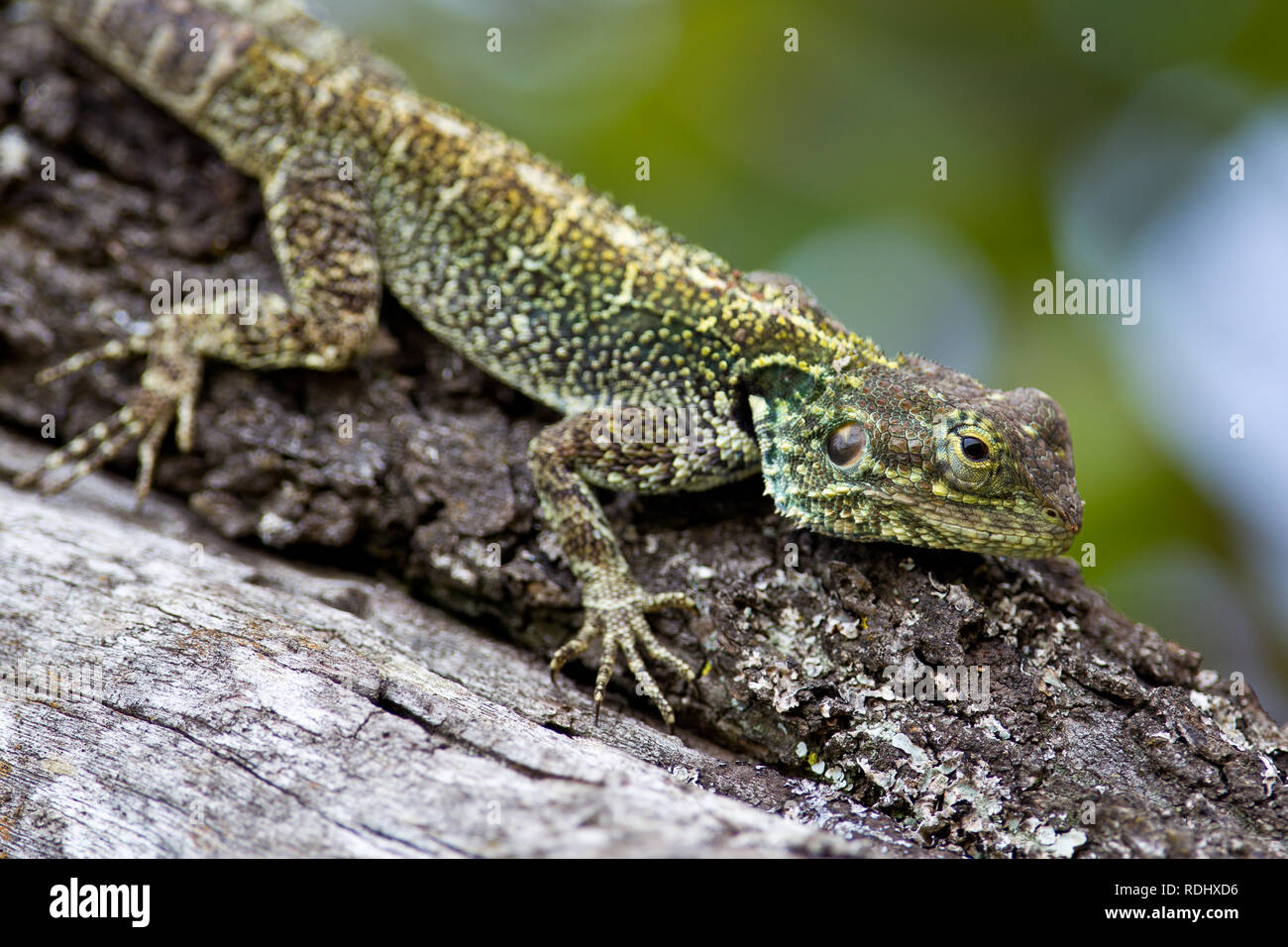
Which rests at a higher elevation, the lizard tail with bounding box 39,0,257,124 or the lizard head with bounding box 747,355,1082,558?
the lizard tail with bounding box 39,0,257,124

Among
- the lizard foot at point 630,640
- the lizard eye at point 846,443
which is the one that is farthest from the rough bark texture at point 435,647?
the lizard eye at point 846,443

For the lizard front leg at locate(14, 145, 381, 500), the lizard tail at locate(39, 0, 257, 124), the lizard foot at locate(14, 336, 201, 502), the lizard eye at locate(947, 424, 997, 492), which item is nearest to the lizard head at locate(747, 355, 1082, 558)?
the lizard eye at locate(947, 424, 997, 492)

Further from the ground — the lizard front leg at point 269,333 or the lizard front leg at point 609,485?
the lizard front leg at point 269,333

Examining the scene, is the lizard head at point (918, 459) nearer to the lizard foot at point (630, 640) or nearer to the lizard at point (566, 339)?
the lizard at point (566, 339)

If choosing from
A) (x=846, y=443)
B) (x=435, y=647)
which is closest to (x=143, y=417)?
(x=435, y=647)

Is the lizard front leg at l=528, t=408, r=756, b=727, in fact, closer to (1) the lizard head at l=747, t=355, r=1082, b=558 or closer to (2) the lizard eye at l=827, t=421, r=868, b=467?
(1) the lizard head at l=747, t=355, r=1082, b=558

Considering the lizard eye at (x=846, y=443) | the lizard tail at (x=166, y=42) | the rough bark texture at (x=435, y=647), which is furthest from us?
the lizard tail at (x=166, y=42)
